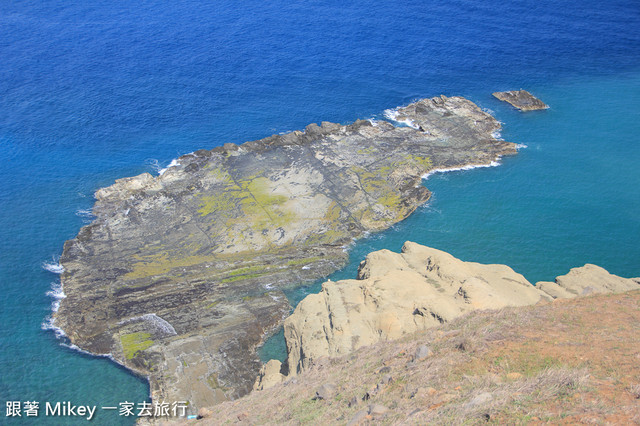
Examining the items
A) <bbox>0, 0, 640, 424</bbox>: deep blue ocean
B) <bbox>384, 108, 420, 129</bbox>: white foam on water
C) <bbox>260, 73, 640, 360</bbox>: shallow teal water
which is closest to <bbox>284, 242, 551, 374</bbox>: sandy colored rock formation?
<bbox>260, 73, 640, 360</bbox>: shallow teal water

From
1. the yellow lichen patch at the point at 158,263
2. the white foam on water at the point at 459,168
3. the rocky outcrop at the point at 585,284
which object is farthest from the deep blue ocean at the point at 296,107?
the yellow lichen patch at the point at 158,263

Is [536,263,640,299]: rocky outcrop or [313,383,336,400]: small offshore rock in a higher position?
[313,383,336,400]: small offshore rock

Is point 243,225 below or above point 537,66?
below

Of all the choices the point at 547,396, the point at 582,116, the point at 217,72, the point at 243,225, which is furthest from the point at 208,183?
the point at 582,116

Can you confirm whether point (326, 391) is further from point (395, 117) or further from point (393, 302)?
point (395, 117)

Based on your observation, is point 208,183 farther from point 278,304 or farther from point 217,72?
point 217,72

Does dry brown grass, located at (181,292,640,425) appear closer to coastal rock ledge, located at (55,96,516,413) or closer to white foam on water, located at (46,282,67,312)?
coastal rock ledge, located at (55,96,516,413)
